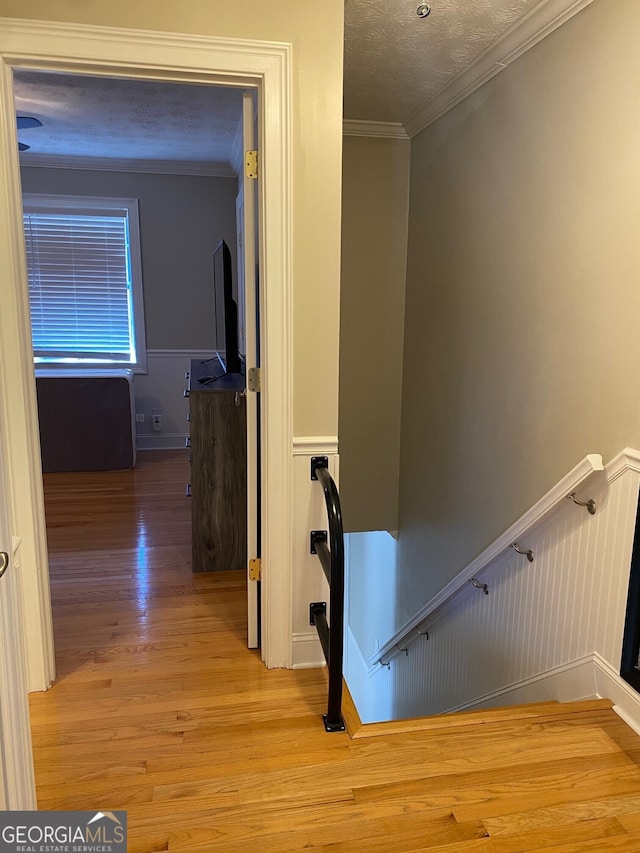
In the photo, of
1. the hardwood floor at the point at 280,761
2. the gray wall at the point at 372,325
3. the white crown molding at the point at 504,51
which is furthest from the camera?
the gray wall at the point at 372,325

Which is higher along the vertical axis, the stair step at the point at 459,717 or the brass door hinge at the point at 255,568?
the brass door hinge at the point at 255,568

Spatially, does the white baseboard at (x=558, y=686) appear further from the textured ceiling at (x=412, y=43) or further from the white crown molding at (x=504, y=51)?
the textured ceiling at (x=412, y=43)

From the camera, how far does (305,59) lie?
1925 millimetres

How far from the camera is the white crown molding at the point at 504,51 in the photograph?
90.7 inches

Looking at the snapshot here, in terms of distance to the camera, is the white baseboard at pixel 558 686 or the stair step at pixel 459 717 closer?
the stair step at pixel 459 717

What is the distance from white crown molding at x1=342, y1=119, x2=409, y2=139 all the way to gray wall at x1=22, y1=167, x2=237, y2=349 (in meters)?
1.89

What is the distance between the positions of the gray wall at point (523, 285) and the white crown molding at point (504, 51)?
0.15 ft

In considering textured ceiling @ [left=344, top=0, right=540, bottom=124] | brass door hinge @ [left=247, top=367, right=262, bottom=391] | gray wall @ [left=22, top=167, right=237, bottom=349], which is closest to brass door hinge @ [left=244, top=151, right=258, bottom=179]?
brass door hinge @ [left=247, top=367, right=262, bottom=391]

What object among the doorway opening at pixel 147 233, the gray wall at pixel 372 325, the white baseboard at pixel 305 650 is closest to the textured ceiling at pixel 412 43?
the gray wall at pixel 372 325

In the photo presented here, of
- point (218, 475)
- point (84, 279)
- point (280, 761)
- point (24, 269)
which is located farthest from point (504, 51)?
point (84, 279)

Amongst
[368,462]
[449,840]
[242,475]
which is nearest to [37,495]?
[242,475]

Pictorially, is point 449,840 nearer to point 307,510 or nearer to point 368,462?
point 307,510

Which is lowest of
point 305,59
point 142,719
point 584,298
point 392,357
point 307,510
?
point 142,719

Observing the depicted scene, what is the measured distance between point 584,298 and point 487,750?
156 cm
